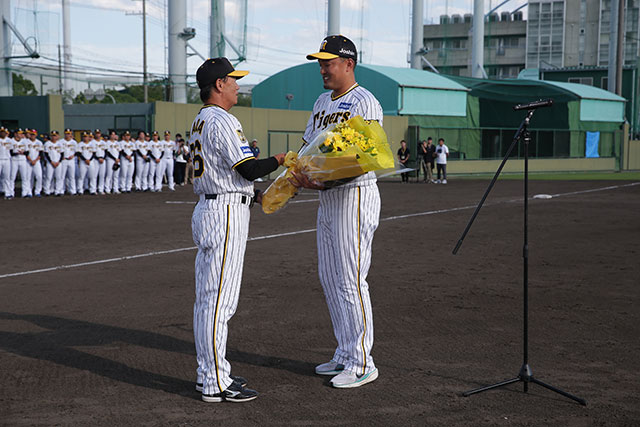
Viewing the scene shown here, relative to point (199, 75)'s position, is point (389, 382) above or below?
below

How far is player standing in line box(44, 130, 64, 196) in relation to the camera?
76.3 ft

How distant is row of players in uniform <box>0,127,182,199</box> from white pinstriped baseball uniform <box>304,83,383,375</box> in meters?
19.9

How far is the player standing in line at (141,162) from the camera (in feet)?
85.4

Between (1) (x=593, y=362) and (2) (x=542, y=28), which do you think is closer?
(1) (x=593, y=362)

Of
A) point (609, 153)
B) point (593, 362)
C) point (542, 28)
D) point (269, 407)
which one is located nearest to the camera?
point (269, 407)

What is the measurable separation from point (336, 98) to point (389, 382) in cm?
203

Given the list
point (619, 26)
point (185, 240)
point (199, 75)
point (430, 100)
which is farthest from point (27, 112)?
point (619, 26)

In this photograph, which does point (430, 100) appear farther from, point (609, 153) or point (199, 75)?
point (199, 75)

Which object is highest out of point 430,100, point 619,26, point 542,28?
point 542,28

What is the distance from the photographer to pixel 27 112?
29531 mm

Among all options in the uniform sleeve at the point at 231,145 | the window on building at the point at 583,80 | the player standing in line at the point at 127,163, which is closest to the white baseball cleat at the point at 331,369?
the uniform sleeve at the point at 231,145

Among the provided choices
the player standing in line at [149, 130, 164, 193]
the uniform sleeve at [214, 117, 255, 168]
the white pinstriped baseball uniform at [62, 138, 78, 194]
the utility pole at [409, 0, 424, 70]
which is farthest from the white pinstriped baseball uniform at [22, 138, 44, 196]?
the utility pole at [409, 0, 424, 70]

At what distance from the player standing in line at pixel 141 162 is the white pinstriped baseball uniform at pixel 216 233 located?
2219 centimetres

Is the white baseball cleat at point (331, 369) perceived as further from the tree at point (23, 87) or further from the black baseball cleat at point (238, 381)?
the tree at point (23, 87)
